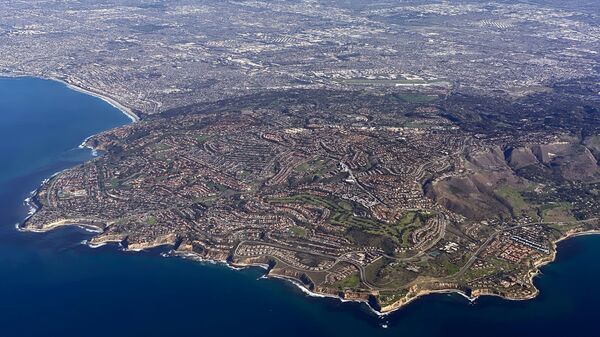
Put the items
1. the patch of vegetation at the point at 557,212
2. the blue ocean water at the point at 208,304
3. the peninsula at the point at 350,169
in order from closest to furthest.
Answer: the blue ocean water at the point at 208,304, the peninsula at the point at 350,169, the patch of vegetation at the point at 557,212

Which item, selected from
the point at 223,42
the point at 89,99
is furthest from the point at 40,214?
the point at 223,42

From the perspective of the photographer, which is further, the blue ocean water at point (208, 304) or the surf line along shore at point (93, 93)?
the surf line along shore at point (93, 93)

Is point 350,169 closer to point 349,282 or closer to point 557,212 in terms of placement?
point 557,212

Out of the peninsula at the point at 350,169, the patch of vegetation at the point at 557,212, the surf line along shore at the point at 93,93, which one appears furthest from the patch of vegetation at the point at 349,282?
the surf line along shore at the point at 93,93

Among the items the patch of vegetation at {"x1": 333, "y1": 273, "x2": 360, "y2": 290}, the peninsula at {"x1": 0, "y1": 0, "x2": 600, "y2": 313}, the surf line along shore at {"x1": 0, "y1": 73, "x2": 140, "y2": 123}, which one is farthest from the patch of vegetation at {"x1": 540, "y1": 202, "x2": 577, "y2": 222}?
the surf line along shore at {"x1": 0, "y1": 73, "x2": 140, "y2": 123}

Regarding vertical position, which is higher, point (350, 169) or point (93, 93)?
point (350, 169)

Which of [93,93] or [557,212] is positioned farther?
[93,93]

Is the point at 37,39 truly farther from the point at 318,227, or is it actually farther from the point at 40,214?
the point at 318,227

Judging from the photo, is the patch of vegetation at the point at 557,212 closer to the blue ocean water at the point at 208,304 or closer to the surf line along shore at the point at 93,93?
the blue ocean water at the point at 208,304

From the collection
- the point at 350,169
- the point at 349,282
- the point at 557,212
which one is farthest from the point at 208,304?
the point at 557,212
